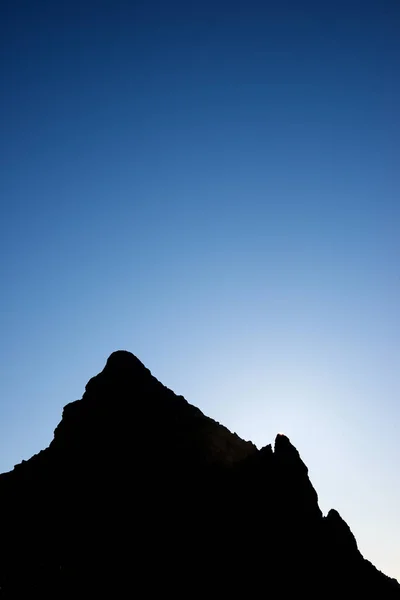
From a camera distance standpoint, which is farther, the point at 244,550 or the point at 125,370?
the point at 125,370

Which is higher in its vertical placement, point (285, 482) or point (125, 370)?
point (125, 370)

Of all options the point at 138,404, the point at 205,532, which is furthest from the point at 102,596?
the point at 138,404

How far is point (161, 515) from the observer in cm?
5125

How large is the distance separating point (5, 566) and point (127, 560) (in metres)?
15.9

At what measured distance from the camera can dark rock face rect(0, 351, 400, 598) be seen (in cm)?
4681

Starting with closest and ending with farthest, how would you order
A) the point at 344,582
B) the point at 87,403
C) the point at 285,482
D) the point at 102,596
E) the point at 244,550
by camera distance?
1. the point at 102,596
2. the point at 244,550
3. the point at 344,582
4. the point at 285,482
5. the point at 87,403

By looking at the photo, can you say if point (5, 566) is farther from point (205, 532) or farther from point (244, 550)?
point (244, 550)

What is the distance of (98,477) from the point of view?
56469mm

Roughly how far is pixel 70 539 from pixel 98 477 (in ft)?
25.7

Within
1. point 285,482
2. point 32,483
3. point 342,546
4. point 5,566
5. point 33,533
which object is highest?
point 285,482

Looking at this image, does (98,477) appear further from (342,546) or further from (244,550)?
(342,546)

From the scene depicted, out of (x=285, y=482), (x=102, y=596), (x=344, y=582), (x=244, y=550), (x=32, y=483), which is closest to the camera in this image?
(x=102, y=596)

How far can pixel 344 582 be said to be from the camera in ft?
169

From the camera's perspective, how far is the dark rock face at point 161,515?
46812 mm
